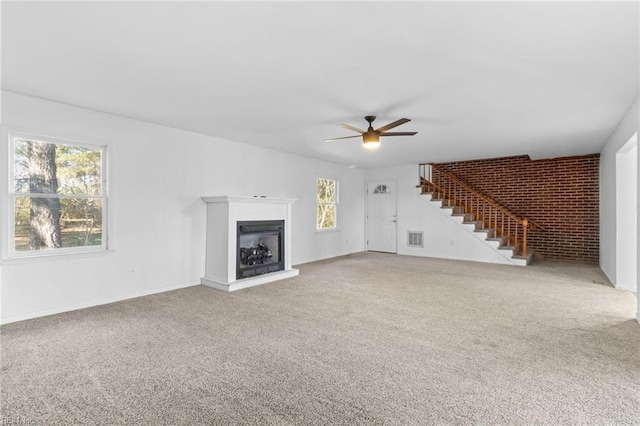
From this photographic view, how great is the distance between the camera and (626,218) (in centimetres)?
499

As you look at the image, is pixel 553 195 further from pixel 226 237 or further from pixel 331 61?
pixel 226 237

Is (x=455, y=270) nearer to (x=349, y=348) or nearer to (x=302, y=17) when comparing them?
(x=349, y=348)

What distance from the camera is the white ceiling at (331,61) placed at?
211 cm

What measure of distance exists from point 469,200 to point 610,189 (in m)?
3.07

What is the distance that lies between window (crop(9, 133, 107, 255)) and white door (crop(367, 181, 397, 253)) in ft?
22.1

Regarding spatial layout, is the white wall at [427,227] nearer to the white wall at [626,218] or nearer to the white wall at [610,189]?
the white wall at [610,189]

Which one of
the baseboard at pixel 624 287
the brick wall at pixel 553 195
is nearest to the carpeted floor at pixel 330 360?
the baseboard at pixel 624 287

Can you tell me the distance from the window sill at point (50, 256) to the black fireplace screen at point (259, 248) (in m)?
1.80

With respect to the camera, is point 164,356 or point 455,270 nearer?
point 164,356

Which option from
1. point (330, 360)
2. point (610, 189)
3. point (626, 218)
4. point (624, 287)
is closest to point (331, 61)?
point (330, 360)

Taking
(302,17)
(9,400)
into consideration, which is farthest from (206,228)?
(302,17)

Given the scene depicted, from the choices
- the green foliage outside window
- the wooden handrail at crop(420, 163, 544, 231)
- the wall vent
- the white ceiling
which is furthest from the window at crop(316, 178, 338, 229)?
the green foliage outside window

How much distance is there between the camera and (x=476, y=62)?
109 inches

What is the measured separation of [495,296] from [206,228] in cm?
453
